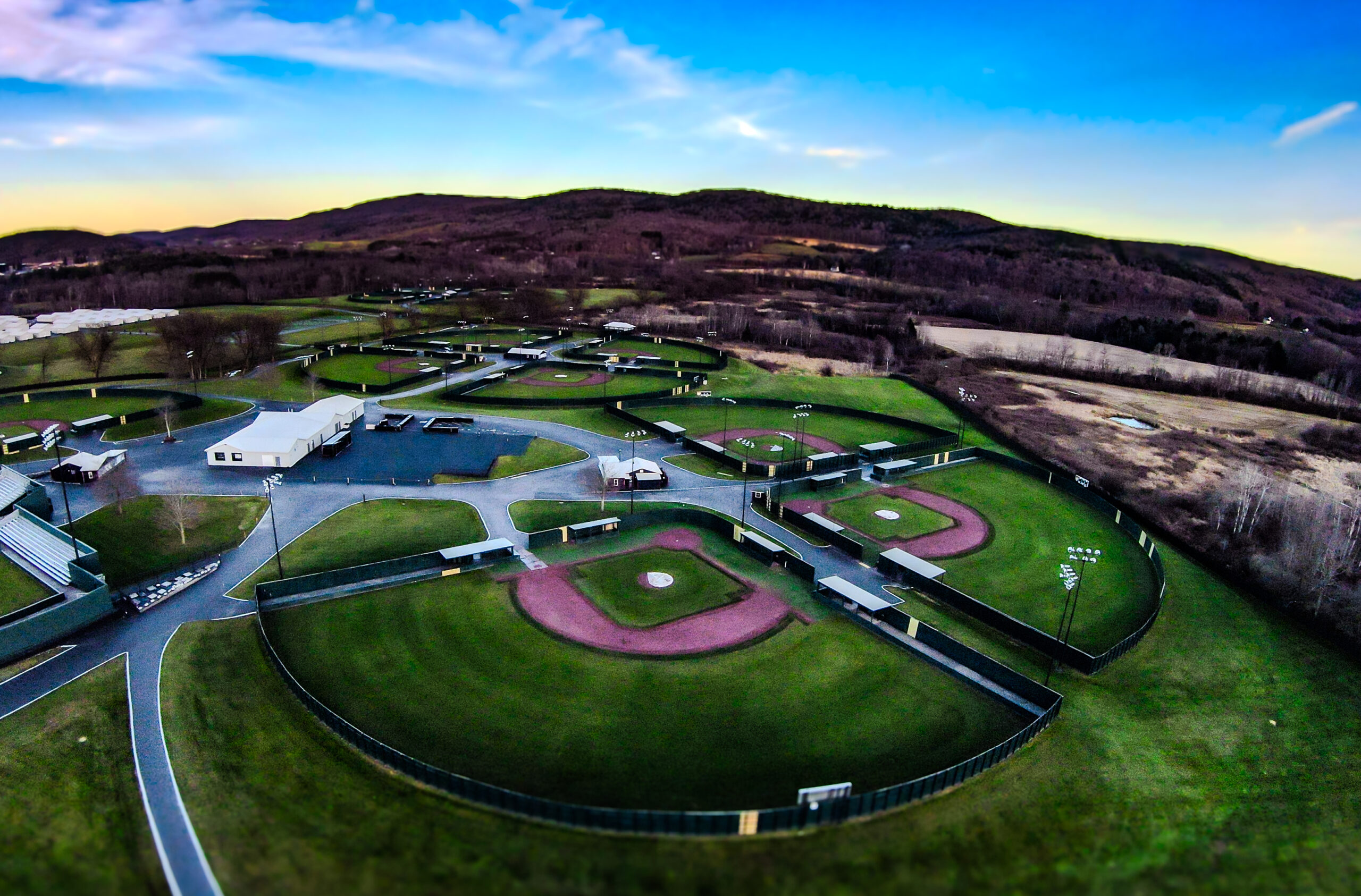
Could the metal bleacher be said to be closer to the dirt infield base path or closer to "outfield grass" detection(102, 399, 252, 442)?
"outfield grass" detection(102, 399, 252, 442)

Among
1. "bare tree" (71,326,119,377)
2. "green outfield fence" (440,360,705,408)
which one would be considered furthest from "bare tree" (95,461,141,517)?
"bare tree" (71,326,119,377)

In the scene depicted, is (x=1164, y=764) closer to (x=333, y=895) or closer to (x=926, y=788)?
(x=926, y=788)

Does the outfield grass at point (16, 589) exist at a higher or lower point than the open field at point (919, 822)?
higher

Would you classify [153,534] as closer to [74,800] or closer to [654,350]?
[74,800]

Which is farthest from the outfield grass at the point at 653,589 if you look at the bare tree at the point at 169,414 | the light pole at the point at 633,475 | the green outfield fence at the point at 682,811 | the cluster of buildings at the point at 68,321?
the cluster of buildings at the point at 68,321

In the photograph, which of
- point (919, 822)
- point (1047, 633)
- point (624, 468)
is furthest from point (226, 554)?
point (1047, 633)

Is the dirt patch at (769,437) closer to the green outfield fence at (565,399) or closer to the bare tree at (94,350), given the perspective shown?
the green outfield fence at (565,399)
